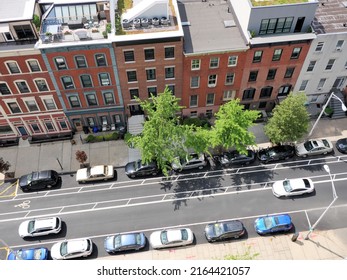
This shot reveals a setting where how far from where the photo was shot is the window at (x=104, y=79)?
139ft

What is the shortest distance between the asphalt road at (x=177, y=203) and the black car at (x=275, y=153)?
105 centimetres

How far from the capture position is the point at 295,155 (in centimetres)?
4594

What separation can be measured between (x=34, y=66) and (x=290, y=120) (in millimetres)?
32804

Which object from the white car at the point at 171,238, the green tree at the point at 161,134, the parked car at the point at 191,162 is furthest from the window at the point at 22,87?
the white car at the point at 171,238

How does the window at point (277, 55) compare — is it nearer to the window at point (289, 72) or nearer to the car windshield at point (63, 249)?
the window at point (289, 72)

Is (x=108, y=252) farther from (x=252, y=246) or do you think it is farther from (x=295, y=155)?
(x=295, y=155)

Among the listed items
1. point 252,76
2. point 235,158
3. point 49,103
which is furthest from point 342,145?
point 49,103

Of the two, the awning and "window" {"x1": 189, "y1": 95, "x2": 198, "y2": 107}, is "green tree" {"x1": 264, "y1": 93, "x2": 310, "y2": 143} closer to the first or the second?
"window" {"x1": 189, "y1": 95, "x2": 198, "y2": 107}

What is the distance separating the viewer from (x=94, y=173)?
43.1 m

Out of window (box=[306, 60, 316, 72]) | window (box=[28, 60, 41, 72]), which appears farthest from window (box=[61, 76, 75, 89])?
window (box=[306, 60, 316, 72])

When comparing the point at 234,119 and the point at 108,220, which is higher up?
the point at 234,119

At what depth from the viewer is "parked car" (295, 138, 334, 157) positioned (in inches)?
1773

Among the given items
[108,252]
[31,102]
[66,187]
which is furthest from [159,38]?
[108,252]

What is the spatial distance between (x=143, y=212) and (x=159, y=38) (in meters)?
21.5
